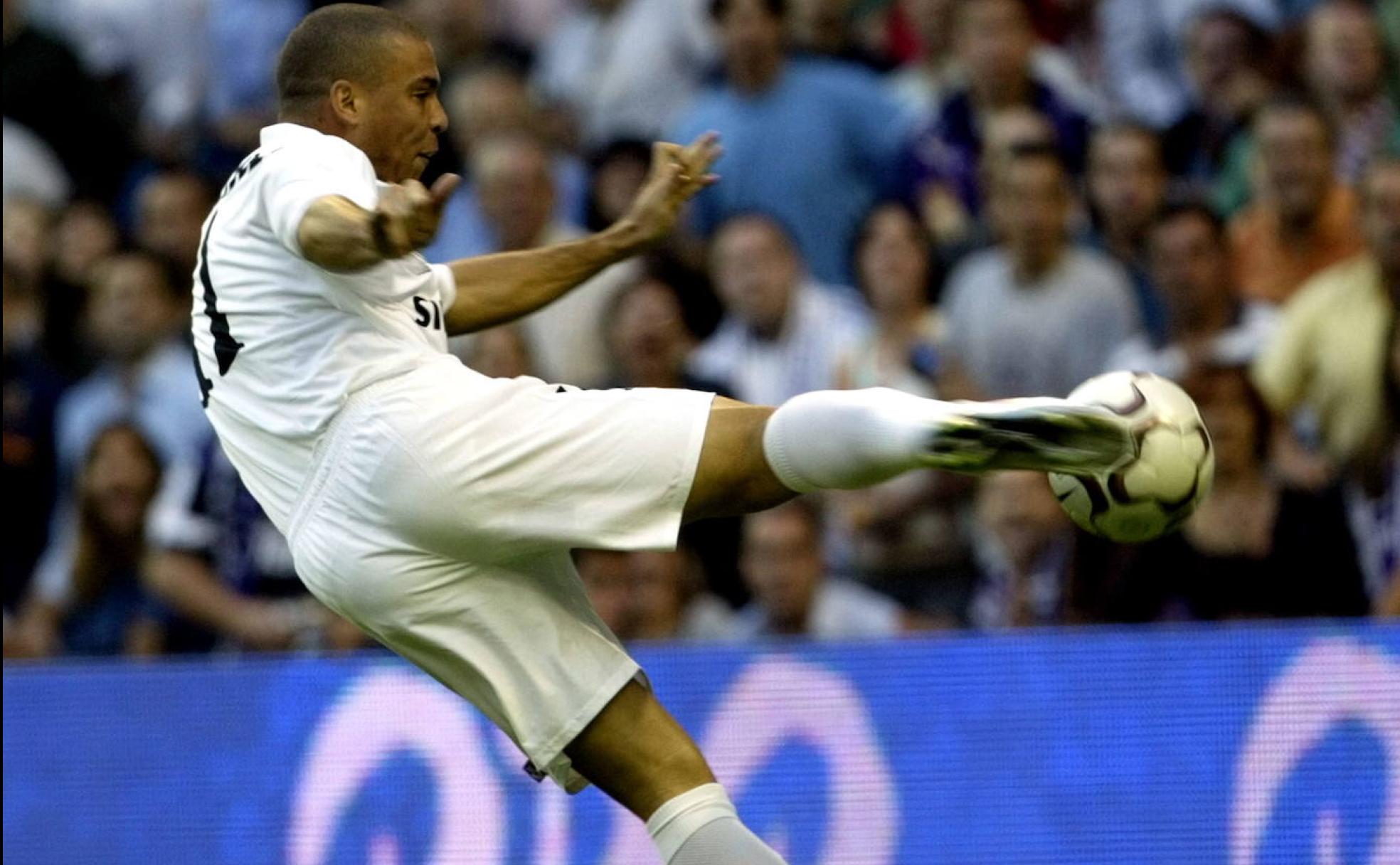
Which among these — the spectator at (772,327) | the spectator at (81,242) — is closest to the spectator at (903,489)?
the spectator at (772,327)

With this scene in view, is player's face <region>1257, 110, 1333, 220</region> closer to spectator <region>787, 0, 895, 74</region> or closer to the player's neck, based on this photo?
the player's neck

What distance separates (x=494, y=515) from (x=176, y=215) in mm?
5582

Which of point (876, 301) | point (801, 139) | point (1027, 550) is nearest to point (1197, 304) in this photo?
point (1027, 550)

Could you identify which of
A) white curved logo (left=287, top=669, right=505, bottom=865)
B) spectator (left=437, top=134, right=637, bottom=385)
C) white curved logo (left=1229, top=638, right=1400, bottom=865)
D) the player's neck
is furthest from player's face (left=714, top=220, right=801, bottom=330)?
white curved logo (left=1229, top=638, right=1400, bottom=865)

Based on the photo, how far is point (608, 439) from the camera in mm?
4359

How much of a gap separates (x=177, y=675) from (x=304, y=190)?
2.86m

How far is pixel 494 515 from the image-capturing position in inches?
169

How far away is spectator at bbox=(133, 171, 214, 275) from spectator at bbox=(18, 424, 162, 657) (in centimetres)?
137

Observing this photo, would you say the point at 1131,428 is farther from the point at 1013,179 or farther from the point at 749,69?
the point at 749,69

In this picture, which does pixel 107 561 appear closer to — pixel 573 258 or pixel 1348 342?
pixel 573 258

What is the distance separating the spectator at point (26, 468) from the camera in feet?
28.9

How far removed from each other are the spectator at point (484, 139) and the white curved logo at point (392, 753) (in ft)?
8.90

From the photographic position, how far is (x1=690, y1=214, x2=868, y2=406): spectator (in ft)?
25.8

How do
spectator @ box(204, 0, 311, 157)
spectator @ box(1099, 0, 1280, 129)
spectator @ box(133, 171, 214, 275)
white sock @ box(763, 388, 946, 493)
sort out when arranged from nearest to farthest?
white sock @ box(763, 388, 946, 493), spectator @ box(1099, 0, 1280, 129), spectator @ box(133, 171, 214, 275), spectator @ box(204, 0, 311, 157)
